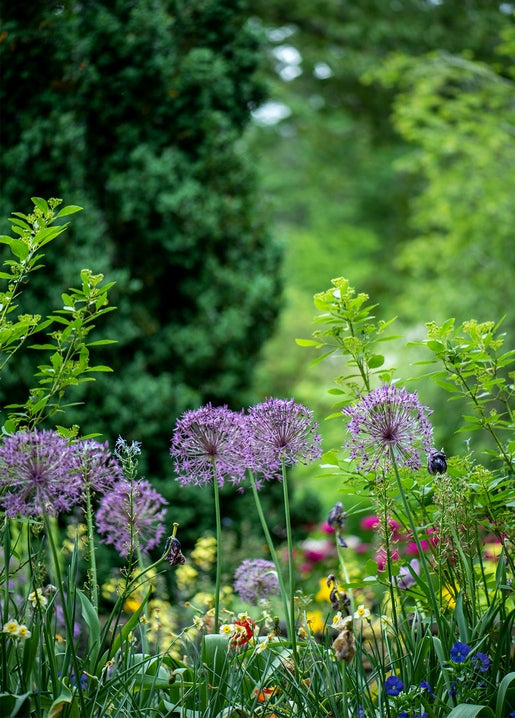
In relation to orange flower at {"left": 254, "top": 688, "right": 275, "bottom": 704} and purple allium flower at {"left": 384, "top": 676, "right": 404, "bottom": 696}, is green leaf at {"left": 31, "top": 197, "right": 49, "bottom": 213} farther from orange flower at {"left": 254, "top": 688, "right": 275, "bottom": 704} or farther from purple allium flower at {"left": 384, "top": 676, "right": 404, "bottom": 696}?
purple allium flower at {"left": 384, "top": 676, "right": 404, "bottom": 696}

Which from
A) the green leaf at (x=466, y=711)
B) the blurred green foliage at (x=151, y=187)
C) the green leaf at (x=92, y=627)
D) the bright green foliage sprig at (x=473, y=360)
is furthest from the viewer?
the blurred green foliage at (x=151, y=187)

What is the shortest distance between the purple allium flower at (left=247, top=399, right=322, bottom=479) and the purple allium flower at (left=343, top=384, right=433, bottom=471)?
0.09 metres

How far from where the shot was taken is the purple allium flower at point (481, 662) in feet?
4.68

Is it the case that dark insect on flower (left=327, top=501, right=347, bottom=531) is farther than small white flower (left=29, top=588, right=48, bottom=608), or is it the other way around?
dark insect on flower (left=327, top=501, right=347, bottom=531)

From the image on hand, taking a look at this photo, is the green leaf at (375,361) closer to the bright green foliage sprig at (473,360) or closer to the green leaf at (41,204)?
the bright green foliage sprig at (473,360)

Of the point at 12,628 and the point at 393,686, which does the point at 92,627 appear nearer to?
the point at 12,628

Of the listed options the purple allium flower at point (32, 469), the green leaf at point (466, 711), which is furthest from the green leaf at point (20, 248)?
the green leaf at point (466, 711)

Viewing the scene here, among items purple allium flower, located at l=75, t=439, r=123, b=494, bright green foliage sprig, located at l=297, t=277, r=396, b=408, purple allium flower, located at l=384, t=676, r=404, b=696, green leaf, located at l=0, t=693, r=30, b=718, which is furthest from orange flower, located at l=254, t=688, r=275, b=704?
bright green foliage sprig, located at l=297, t=277, r=396, b=408

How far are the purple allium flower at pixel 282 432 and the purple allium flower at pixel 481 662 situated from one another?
0.51m

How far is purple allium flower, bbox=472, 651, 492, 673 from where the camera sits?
4.68ft

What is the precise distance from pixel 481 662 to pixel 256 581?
0.82 m

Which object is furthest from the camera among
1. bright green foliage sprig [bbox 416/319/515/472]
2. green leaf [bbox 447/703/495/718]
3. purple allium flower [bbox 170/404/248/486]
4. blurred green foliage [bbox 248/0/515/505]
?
blurred green foliage [bbox 248/0/515/505]

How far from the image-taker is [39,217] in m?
1.72

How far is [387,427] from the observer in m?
1.53
